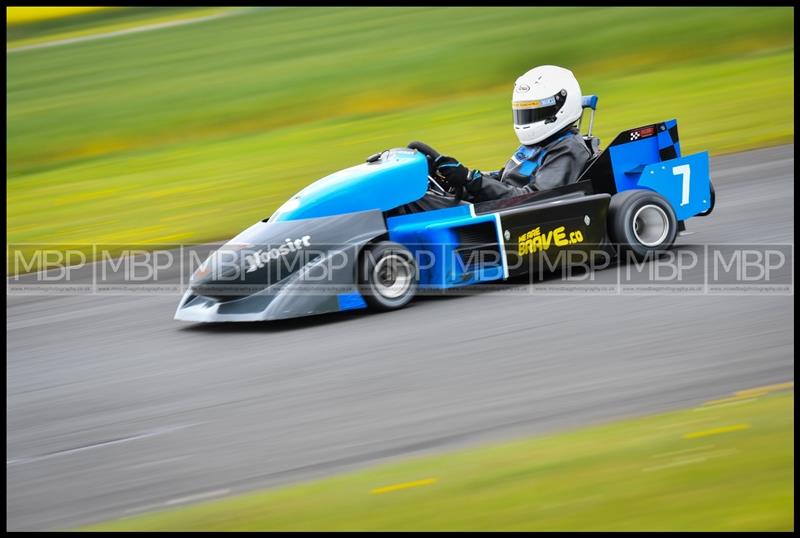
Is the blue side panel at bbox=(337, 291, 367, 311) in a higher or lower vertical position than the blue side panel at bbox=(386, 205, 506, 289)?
lower

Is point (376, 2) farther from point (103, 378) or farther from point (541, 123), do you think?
point (103, 378)

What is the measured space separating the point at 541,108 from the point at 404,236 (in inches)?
55.7

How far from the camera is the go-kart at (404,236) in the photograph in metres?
6.22

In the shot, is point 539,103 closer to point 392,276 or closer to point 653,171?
point 653,171

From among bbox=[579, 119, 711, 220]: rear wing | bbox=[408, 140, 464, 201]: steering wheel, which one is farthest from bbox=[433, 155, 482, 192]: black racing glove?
bbox=[579, 119, 711, 220]: rear wing

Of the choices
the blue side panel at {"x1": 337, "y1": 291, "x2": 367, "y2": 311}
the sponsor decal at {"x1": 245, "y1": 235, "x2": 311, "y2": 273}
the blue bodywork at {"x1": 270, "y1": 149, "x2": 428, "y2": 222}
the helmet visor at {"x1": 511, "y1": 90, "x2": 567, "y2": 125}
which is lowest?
the blue side panel at {"x1": 337, "y1": 291, "x2": 367, "y2": 311}

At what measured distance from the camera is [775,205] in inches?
336

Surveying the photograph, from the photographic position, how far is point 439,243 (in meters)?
6.48

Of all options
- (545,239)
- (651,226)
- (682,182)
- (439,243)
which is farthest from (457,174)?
(682,182)

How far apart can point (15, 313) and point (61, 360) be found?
1.57 meters

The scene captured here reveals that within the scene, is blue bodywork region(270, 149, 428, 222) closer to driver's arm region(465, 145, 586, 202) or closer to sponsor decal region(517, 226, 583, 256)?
driver's arm region(465, 145, 586, 202)

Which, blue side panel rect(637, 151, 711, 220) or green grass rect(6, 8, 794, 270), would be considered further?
green grass rect(6, 8, 794, 270)

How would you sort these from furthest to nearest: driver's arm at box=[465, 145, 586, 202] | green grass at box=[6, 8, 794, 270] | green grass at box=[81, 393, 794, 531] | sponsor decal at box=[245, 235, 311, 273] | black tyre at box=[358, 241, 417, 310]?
green grass at box=[6, 8, 794, 270], driver's arm at box=[465, 145, 586, 202], black tyre at box=[358, 241, 417, 310], sponsor decal at box=[245, 235, 311, 273], green grass at box=[81, 393, 794, 531]

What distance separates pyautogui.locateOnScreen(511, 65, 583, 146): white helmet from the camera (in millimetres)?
7051
